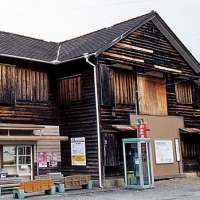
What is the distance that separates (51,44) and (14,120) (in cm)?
709

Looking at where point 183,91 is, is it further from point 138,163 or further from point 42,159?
point 42,159

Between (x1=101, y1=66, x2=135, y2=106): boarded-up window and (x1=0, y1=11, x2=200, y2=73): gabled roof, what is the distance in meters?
1.36

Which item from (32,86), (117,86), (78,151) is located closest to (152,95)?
(117,86)

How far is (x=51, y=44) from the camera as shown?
2312cm

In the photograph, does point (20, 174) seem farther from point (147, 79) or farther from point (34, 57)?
point (147, 79)

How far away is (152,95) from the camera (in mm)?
20938

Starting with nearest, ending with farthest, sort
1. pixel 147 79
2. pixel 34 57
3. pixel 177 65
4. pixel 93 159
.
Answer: pixel 93 159
pixel 34 57
pixel 147 79
pixel 177 65

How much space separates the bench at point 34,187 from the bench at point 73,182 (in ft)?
1.88

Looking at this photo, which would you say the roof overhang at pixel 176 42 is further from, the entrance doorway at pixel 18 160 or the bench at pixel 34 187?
the bench at pixel 34 187

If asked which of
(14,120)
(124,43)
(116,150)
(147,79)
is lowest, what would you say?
(116,150)

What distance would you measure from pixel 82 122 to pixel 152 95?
15.7 ft

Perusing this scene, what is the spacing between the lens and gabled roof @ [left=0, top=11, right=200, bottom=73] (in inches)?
730

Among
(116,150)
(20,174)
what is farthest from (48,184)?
(116,150)

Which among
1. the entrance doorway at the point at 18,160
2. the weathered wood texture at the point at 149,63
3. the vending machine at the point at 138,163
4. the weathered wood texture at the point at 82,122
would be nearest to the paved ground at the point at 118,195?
the vending machine at the point at 138,163
